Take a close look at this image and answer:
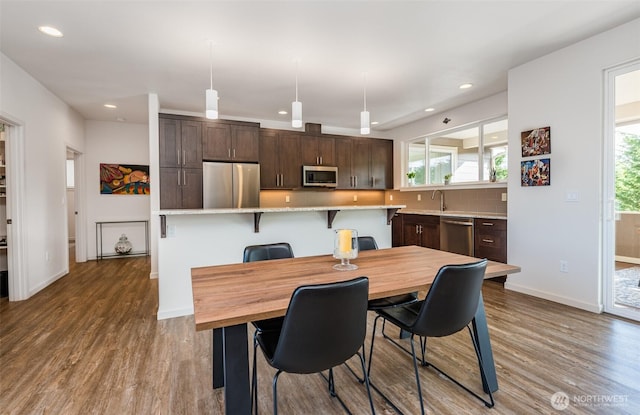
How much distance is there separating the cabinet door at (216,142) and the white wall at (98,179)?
2136 millimetres

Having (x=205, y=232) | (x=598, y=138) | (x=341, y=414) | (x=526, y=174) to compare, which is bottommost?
(x=341, y=414)

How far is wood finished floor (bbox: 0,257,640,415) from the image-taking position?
169cm

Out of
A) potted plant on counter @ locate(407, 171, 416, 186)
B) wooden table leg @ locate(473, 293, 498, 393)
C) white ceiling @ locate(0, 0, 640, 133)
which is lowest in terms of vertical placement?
wooden table leg @ locate(473, 293, 498, 393)

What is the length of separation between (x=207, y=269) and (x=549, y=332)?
108 inches

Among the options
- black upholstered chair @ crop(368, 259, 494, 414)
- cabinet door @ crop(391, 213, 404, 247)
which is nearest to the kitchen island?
black upholstered chair @ crop(368, 259, 494, 414)

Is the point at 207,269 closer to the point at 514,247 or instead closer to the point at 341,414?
the point at 341,414

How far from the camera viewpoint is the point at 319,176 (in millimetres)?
5777

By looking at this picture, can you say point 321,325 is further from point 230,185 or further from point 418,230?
point 418,230

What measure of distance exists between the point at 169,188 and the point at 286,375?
346cm

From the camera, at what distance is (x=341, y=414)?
5.33ft

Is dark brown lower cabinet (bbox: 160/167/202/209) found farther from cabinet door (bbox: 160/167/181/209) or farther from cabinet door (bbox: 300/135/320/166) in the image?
cabinet door (bbox: 300/135/320/166)

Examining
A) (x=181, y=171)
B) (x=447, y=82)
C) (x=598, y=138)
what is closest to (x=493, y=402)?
(x=598, y=138)

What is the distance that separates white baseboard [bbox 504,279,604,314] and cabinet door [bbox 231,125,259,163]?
4.04 meters

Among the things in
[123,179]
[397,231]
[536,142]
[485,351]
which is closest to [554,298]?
[536,142]
